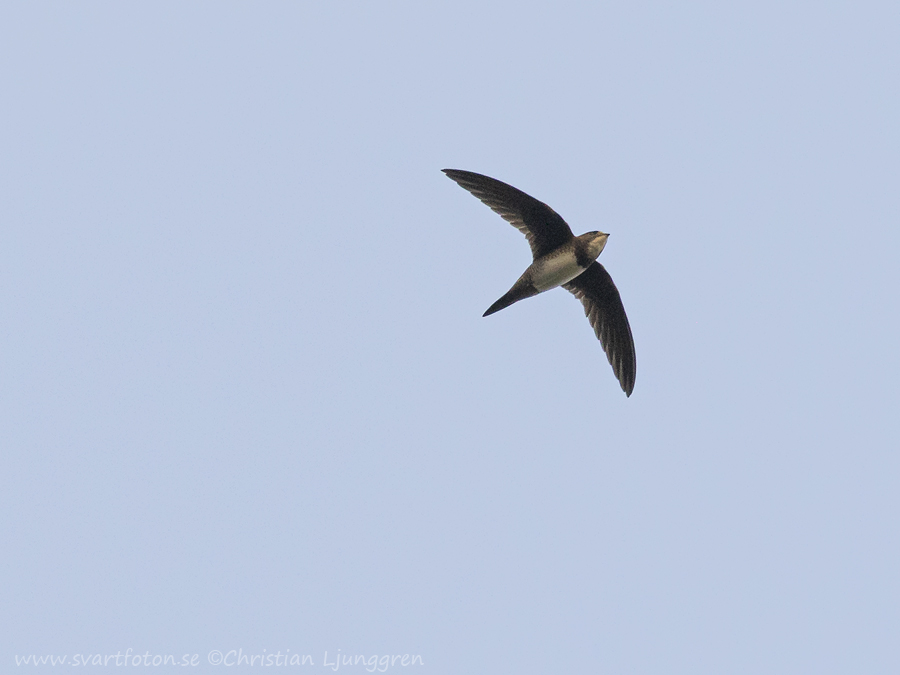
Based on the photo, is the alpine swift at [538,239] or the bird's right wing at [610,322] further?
the bird's right wing at [610,322]

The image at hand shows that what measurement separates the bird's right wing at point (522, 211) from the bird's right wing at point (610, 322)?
2.13 feet

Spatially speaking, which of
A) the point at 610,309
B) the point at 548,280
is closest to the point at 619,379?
the point at 610,309

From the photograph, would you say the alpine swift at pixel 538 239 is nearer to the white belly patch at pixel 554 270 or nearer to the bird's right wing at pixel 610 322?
the white belly patch at pixel 554 270

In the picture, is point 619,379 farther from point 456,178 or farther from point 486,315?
point 456,178

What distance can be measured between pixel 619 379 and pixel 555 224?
1.55m

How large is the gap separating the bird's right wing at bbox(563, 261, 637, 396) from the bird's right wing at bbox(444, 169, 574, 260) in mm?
649

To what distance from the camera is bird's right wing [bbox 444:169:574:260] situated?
7.97m

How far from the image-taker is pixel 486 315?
8.24 m

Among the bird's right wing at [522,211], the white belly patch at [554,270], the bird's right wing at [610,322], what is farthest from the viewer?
the bird's right wing at [610,322]

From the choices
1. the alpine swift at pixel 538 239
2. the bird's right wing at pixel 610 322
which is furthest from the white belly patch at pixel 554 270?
the bird's right wing at pixel 610 322

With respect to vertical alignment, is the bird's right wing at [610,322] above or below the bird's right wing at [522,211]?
below

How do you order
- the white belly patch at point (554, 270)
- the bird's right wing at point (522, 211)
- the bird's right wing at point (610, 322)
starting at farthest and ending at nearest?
the bird's right wing at point (610, 322)
the white belly patch at point (554, 270)
the bird's right wing at point (522, 211)

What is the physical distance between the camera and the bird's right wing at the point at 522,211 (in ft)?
26.2

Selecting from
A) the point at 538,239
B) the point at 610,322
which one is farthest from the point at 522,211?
the point at 610,322
